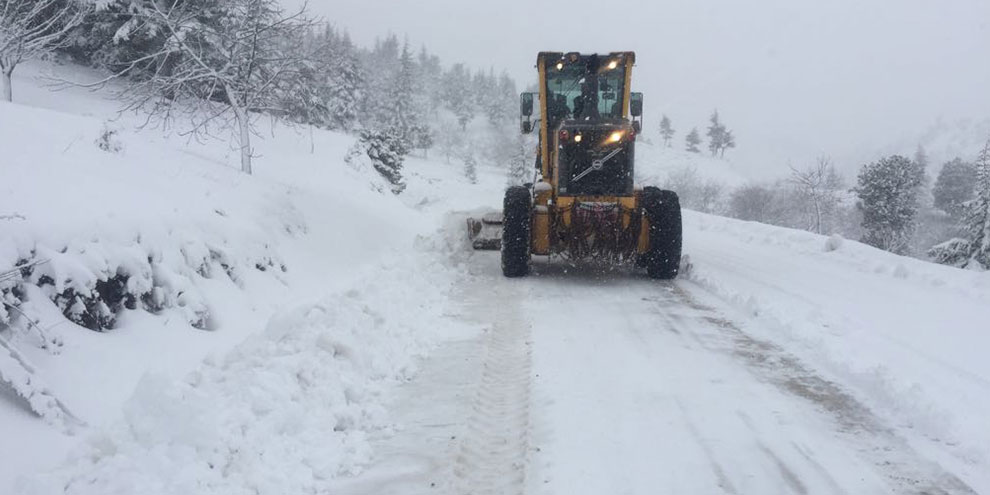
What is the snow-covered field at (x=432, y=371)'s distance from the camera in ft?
11.4

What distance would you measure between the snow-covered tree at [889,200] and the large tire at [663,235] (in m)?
32.5

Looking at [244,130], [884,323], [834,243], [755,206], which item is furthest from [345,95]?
[884,323]

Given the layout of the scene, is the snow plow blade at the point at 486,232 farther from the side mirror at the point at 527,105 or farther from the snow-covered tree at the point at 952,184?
the snow-covered tree at the point at 952,184

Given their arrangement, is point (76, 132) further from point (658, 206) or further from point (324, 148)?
point (324, 148)

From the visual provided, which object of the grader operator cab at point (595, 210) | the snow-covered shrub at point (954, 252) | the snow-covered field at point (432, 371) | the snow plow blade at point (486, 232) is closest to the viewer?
the snow-covered field at point (432, 371)

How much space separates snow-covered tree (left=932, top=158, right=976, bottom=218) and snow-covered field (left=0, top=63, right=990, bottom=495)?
201ft

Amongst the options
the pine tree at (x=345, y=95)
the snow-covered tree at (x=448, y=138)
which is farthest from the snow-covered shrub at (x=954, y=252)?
the snow-covered tree at (x=448, y=138)

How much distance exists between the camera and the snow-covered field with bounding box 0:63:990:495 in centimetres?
349

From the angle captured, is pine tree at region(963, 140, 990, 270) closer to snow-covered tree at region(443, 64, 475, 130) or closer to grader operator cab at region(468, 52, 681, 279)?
grader operator cab at region(468, 52, 681, 279)

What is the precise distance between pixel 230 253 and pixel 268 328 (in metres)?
2.20

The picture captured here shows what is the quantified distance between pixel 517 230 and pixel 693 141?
113 m

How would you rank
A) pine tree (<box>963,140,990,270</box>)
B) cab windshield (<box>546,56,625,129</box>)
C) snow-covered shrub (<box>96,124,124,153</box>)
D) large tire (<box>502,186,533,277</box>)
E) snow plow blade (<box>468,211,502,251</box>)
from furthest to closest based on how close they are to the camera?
pine tree (<box>963,140,990,270</box>), snow plow blade (<box>468,211,502,251</box>), cab windshield (<box>546,56,625,129</box>), large tire (<box>502,186,533,277</box>), snow-covered shrub (<box>96,124,124,153</box>)

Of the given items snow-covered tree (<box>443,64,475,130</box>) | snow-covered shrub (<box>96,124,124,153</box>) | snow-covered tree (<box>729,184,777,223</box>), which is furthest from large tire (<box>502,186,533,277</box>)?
snow-covered tree (<box>443,64,475,130</box>)

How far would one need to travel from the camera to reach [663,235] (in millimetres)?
9453
